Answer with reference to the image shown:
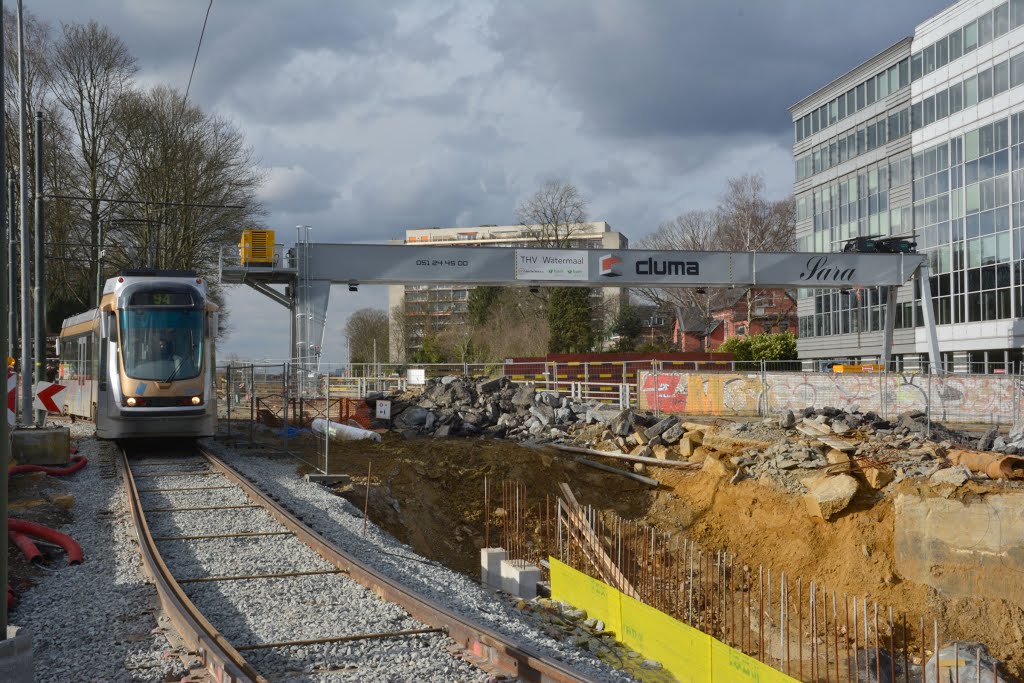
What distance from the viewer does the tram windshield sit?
17.9 metres

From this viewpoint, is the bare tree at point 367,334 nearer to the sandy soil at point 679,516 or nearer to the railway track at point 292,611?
the sandy soil at point 679,516

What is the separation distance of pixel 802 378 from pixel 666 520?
1218 centimetres

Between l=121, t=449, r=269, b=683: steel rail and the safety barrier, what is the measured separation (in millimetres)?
3725

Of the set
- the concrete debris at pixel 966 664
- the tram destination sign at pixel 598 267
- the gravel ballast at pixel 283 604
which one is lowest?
the concrete debris at pixel 966 664

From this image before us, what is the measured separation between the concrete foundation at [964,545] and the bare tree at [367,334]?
6644 centimetres

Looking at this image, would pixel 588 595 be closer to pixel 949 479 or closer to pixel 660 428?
pixel 949 479

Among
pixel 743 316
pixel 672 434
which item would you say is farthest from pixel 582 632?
pixel 743 316

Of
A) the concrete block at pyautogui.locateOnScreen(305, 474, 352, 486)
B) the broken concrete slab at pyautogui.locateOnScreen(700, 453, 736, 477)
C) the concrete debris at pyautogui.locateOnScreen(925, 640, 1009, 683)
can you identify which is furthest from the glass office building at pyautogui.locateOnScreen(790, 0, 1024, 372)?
the concrete block at pyautogui.locateOnScreen(305, 474, 352, 486)

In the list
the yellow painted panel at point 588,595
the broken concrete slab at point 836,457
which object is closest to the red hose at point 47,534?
the yellow painted panel at point 588,595

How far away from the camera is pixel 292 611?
306 inches

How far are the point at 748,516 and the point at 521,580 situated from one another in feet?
24.3

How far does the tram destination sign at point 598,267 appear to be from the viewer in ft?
85.4

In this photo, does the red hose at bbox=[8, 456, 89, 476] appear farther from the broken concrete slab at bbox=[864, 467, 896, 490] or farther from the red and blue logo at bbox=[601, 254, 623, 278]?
the red and blue logo at bbox=[601, 254, 623, 278]

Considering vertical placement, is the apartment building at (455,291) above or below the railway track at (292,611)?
above
